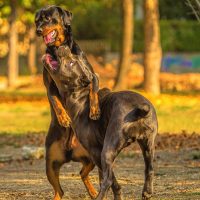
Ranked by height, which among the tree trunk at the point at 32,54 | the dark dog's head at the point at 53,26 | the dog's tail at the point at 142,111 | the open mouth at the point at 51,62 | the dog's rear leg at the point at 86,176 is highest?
the dark dog's head at the point at 53,26

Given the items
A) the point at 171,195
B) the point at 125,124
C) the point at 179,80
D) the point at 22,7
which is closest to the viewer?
the point at 125,124

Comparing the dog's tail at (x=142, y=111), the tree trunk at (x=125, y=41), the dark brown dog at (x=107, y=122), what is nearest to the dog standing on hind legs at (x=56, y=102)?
the dark brown dog at (x=107, y=122)

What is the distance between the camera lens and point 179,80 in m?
43.7

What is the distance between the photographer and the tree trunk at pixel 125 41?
34.7 metres

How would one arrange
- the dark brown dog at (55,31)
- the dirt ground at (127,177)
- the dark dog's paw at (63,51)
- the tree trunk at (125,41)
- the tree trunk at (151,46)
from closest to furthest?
the dark dog's paw at (63,51) < the dark brown dog at (55,31) < the dirt ground at (127,177) < the tree trunk at (151,46) < the tree trunk at (125,41)

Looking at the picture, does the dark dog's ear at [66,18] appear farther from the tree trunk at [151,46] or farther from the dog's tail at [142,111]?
the tree trunk at [151,46]

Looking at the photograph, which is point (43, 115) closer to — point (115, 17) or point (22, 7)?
point (22, 7)

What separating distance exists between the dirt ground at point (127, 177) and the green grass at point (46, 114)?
4876 mm

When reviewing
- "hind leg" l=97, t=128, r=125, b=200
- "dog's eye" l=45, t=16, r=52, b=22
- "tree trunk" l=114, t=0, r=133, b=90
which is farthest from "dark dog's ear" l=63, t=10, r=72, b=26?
"tree trunk" l=114, t=0, r=133, b=90

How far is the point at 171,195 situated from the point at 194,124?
12734 millimetres

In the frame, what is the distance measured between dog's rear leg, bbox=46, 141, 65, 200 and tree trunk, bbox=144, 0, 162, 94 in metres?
22.3

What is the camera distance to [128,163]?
640 inches

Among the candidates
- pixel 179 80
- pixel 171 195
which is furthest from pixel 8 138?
pixel 179 80

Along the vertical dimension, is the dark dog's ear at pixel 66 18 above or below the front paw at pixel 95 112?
above
